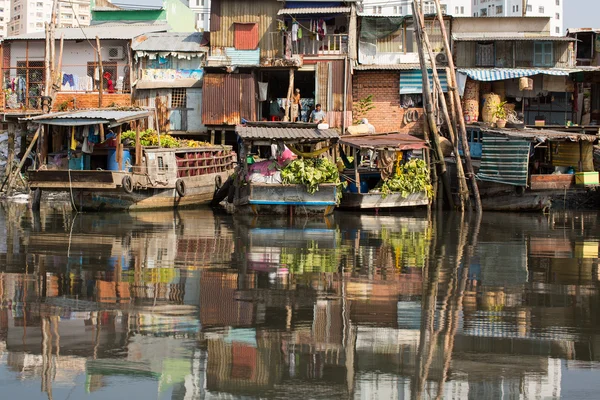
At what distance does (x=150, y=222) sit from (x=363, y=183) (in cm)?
775

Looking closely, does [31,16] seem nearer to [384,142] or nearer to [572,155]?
[384,142]

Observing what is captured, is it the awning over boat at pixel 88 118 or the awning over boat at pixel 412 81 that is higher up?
the awning over boat at pixel 412 81

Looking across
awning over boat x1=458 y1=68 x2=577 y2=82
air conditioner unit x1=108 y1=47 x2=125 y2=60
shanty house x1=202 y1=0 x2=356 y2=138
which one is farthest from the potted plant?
air conditioner unit x1=108 y1=47 x2=125 y2=60

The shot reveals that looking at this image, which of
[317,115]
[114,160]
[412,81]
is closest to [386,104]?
[412,81]

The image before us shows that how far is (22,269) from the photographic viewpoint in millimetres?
13594

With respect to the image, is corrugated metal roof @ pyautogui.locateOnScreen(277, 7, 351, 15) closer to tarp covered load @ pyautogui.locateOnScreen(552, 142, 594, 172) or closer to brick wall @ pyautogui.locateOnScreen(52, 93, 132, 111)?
brick wall @ pyautogui.locateOnScreen(52, 93, 132, 111)

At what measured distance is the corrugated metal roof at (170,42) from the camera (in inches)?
1329

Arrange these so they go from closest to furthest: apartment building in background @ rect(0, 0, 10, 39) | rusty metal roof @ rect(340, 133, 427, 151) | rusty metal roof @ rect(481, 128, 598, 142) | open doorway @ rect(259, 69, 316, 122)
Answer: rusty metal roof @ rect(340, 133, 427, 151), rusty metal roof @ rect(481, 128, 598, 142), open doorway @ rect(259, 69, 316, 122), apartment building in background @ rect(0, 0, 10, 39)

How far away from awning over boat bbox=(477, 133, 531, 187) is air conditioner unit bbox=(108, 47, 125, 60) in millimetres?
14479

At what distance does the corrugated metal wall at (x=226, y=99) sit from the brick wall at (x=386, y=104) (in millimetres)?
4216

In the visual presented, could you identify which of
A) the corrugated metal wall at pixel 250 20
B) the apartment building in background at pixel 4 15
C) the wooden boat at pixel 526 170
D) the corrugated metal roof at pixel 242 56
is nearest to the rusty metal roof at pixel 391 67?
the corrugated metal wall at pixel 250 20

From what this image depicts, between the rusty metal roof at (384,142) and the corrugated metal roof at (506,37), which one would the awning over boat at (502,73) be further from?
the rusty metal roof at (384,142)

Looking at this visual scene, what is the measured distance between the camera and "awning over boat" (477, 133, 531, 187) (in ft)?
91.1

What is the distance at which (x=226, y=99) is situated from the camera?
3262cm
